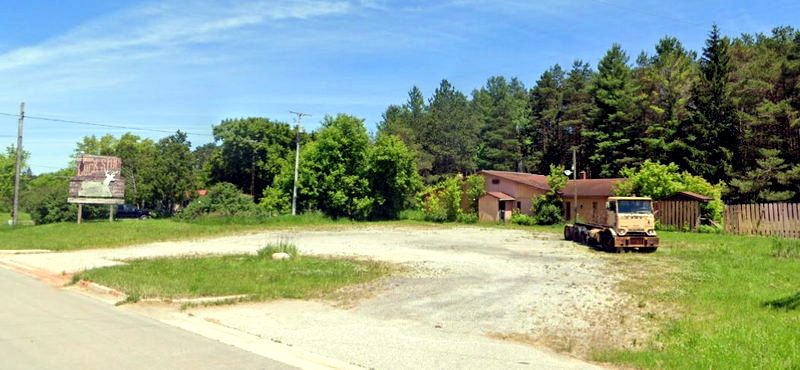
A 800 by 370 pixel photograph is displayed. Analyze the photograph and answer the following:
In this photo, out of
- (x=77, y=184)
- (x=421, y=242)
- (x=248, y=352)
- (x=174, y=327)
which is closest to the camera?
(x=248, y=352)

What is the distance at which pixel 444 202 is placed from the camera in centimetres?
5650

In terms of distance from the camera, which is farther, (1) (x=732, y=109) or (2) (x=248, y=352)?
(1) (x=732, y=109)

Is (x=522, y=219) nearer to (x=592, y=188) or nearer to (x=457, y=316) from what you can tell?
(x=592, y=188)

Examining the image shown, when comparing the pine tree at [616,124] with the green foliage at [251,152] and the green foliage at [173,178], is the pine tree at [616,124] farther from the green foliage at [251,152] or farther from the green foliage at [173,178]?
the green foliage at [173,178]

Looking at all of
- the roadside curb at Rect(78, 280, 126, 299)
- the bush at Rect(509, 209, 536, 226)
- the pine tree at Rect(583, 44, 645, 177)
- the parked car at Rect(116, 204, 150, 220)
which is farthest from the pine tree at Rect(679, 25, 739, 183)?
the parked car at Rect(116, 204, 150, 220)

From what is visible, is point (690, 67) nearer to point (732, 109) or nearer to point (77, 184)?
point (732, 109)

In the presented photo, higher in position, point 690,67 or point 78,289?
point 690,67

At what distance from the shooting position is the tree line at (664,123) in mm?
47250

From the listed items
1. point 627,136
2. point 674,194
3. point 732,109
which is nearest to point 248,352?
point 674,194

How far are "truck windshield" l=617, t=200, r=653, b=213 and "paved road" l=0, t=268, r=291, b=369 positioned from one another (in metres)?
20.6

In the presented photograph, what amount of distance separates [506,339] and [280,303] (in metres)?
5.44

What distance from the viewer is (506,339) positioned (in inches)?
362

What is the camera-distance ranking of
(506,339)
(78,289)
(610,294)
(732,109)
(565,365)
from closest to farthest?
(565,365) → (506,339) → (610,294) → (78,289) → (732,109)

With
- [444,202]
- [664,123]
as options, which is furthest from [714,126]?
[444,202]
